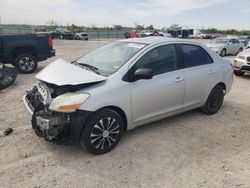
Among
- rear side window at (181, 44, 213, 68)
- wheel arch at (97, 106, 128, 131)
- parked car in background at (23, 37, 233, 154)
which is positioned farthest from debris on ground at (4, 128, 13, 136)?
rear side window at (181, 44, 213, 68)

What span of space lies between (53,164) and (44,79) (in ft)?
4.03

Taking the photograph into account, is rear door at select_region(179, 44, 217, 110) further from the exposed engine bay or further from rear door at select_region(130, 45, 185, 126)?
the exposed engine bay

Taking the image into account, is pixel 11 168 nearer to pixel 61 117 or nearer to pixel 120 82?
pixel 61 117

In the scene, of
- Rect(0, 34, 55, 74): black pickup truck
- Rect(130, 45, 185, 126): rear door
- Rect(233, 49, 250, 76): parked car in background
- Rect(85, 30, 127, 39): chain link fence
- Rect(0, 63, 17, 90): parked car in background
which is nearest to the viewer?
Rect(130, 45, 185, 126): rear door

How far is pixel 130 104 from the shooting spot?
4211 millimetres

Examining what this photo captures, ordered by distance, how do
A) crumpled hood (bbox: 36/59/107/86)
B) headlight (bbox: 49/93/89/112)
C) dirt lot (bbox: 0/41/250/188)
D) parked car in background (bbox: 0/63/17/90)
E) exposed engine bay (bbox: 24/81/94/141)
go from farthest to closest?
1. parked car in background (bbox: 0/63/17/90)
2. crumpled hood (bbox: 36/59/107/86)
3. exposed engine bay (bbox: 24/81/94/141)
4. headlight (bbox: 49/93/89/112)
5. dirt lot (bbox: 0/41/250/188)

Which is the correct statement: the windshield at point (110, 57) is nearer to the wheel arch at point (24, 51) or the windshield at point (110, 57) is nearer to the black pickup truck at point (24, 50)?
the black pickup truck at point (24, 50)

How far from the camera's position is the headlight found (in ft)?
11.8

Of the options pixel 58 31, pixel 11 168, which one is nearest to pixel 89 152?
pixel 11 168

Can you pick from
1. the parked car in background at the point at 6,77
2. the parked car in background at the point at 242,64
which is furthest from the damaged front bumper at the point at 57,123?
the parked car in background at the point at 242,64

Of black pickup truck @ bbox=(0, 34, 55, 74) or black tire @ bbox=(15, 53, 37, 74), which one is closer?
black pickup truck @ bbox=(0, 34, 55, 74)

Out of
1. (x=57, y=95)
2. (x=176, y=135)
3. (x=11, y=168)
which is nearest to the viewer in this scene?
(x=11, y=168)

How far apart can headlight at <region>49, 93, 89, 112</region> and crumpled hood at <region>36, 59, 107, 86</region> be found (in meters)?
0.18

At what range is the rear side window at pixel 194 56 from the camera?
509 centimetres
